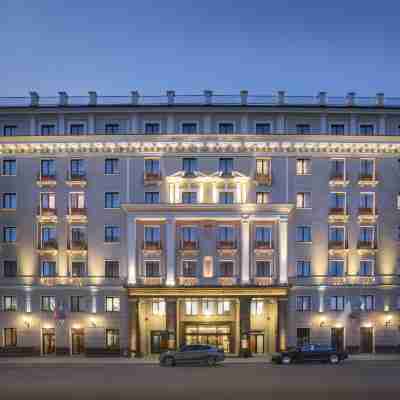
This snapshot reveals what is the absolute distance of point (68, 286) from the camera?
1950 inches

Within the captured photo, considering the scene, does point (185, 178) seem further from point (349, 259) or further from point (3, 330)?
point (3, 330)

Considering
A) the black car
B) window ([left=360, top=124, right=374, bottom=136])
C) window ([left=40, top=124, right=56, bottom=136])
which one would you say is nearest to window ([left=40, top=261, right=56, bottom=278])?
window ([left=40, top=124, right=56, bottom=136])

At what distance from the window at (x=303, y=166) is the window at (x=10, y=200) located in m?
28.0

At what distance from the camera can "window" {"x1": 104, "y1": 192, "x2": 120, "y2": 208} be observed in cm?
5025

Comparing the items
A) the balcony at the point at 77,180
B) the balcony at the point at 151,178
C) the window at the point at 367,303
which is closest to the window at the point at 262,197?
the balcony at the point at 151,178

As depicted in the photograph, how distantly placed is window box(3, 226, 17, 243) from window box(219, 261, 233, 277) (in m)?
20.3

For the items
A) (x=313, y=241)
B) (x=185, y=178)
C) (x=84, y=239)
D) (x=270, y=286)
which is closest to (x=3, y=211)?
(x=84, y=239)

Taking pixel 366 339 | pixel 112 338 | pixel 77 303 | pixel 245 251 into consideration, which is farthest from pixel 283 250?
pixel 77 303

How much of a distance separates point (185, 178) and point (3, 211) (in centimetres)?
1822

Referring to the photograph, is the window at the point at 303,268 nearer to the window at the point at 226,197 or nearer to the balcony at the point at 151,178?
the window at the point at 226,197

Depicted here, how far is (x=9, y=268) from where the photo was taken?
50094mm

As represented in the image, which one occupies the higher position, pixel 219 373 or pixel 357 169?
pixel 357 169

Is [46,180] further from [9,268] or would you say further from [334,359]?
[334,359]

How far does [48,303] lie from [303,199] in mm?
26796
